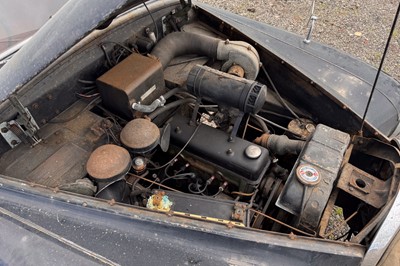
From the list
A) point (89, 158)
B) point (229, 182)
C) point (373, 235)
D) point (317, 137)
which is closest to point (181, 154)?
point (229, 182)

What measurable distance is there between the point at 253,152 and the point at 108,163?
0.67 meters

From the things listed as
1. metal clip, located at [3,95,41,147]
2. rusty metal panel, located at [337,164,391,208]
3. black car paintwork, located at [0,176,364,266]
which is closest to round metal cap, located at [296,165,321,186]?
rusty metal panel, located at [337,164,391,208]

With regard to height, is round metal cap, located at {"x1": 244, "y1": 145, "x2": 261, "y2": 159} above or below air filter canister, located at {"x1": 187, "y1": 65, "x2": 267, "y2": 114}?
below

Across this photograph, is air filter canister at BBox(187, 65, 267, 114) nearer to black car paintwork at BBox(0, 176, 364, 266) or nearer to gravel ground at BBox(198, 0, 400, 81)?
black car paintwork at BBox(0, 176, 364, 266)

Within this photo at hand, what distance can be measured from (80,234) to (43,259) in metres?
0.15

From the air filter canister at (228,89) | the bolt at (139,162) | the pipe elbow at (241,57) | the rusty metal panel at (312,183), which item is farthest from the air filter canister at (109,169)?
the pipe elbow at (241,57)

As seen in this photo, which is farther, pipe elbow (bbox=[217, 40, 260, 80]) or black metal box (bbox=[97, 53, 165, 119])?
pipe elbow (bbox=[217, 40, 260, 80])

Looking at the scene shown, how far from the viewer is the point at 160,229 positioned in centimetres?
135

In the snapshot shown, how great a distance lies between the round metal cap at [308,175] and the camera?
4.94 feet

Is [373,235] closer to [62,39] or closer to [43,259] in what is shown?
[43,259]

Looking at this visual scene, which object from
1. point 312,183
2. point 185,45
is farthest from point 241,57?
point 312,183

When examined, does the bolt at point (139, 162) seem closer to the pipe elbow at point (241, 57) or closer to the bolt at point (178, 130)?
the bolt at point (178, 130)

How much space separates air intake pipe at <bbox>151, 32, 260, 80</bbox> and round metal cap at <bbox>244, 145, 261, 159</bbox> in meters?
0.56

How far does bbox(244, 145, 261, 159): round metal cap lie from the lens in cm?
171
